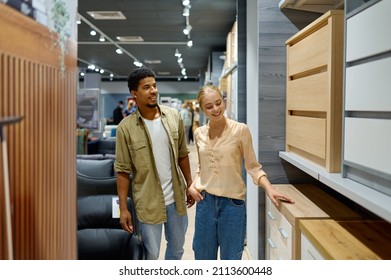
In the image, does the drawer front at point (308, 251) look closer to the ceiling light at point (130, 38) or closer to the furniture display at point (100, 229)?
the furniture display at point (100, 229)

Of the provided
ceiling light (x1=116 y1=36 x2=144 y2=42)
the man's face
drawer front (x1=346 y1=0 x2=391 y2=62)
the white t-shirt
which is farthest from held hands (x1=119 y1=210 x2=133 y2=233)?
ceiling light (x1=116 y1=36 x2=144 y2=42)

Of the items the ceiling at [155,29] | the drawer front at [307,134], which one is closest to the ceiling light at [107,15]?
the ceiling at [155,29]

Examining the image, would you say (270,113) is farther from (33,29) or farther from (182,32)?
(182,32)

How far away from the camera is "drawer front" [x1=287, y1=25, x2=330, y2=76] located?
212 cm

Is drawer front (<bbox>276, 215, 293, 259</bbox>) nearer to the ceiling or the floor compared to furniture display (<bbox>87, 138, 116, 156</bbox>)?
nearer to the floor

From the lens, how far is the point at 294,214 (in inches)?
85.0

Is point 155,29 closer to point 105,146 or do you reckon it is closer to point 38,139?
point 105,146

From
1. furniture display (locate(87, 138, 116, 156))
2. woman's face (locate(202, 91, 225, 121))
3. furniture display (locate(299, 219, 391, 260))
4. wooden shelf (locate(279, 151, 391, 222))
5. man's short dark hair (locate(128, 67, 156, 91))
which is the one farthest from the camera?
furniture display (locate(87, 138, 116, 156))

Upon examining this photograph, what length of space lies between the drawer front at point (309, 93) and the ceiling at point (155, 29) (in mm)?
3377

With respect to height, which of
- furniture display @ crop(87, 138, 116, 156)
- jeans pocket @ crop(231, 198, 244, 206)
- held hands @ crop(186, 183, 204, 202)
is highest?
furniture display @ crop(87, 138, 116, 156)

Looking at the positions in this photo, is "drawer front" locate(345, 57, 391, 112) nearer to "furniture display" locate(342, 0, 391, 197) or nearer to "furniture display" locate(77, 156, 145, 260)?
"furniture display" locate(342, 0, 391, 197)

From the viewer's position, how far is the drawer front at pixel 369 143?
57.3 inches

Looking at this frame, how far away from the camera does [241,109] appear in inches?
151
